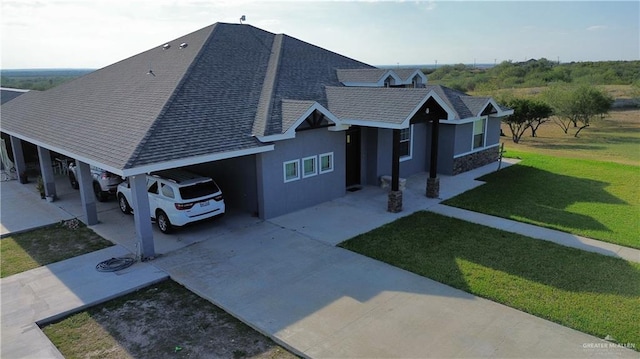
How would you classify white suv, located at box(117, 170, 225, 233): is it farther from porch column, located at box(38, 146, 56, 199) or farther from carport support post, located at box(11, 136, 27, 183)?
carport support post, located at box(11, 136, 27, 183)

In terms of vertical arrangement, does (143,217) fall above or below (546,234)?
above

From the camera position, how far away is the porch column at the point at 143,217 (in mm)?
10242

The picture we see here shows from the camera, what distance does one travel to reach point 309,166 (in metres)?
14.4

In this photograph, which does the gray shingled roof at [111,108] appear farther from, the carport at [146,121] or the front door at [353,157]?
the front door at [353,157]

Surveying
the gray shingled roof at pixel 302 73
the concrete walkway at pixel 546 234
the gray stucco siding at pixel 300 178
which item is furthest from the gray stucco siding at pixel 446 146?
the gray stucco siding at pixel 300 178

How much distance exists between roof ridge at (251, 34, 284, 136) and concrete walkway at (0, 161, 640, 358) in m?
3.01

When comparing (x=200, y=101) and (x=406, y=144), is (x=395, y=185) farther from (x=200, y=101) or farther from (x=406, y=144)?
(x=200, y=101)

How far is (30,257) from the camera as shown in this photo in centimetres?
1094

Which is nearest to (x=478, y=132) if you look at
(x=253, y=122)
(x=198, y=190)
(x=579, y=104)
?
(x=253, y=122)

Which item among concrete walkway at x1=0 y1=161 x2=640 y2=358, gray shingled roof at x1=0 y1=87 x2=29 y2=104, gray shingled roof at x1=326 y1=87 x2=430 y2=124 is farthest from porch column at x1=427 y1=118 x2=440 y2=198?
gray shingled roof at x1=0 y1=87 x2=29 y2=104

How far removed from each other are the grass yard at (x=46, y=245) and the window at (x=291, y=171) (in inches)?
220

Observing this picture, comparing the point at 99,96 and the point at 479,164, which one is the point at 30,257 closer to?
the point at 99,96

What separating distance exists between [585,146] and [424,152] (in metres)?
18.8

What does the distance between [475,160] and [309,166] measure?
990 cm
